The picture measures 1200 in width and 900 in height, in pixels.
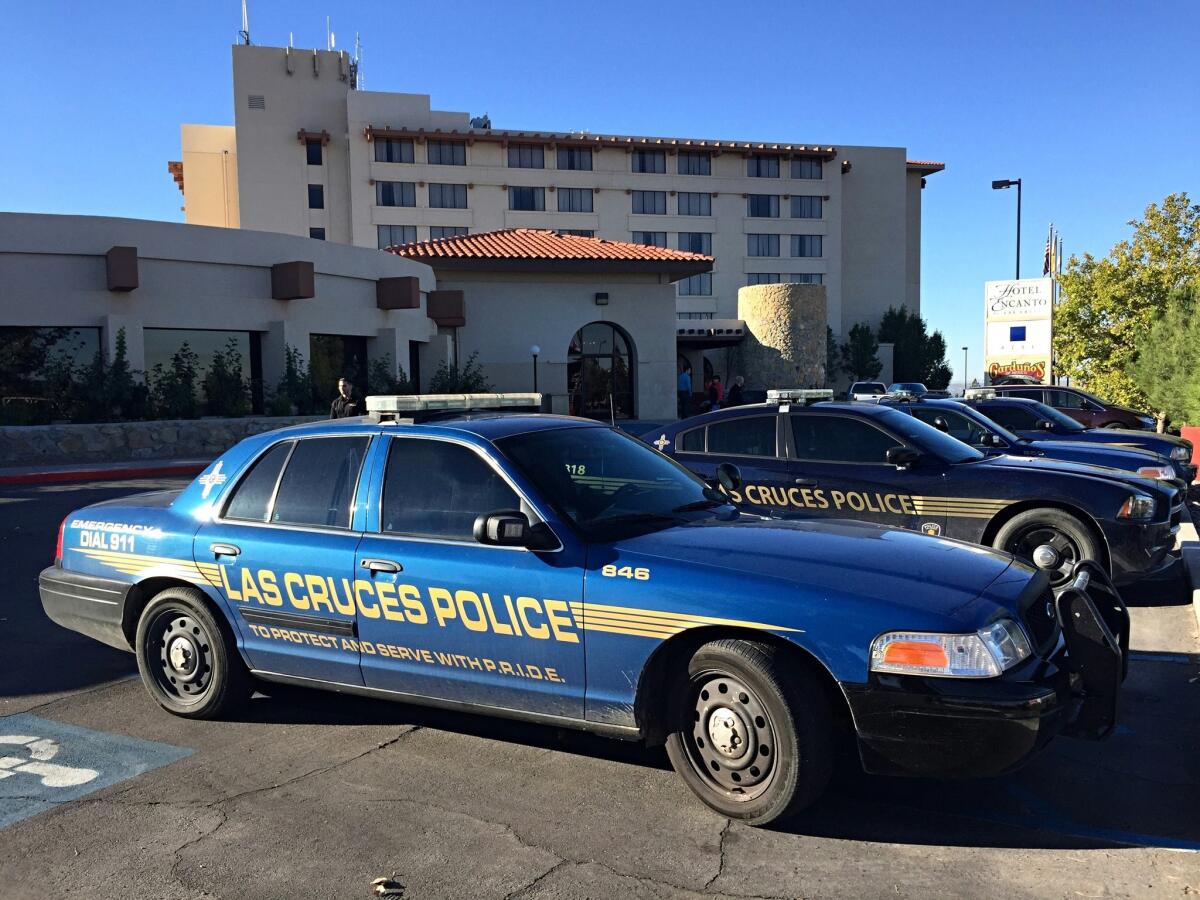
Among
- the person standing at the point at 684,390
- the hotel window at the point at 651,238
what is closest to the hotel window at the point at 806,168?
the hotel window at the point at 651,238

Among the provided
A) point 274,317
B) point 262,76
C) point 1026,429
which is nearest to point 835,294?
point 262,76

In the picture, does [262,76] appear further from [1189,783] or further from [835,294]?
[1189,783]

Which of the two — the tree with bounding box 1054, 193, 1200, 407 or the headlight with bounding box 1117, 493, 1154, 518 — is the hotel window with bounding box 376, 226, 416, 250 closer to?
the tree with bounding box 1054, 193, 1200, 407

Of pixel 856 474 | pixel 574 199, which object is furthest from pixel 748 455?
pixel 574 199

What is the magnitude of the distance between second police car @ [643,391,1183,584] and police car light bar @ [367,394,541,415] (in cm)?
240

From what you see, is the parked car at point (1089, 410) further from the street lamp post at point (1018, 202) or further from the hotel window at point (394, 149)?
the hotel window at point (394, 149)

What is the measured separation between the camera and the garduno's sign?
88.2ft

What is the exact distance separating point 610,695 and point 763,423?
478 centimetres

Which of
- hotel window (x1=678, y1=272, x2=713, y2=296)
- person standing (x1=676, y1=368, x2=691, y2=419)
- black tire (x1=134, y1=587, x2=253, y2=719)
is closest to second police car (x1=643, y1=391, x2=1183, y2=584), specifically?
black tire (x1=134, y1=587, x2=253, y2=719)

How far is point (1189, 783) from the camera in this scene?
4.38 metres

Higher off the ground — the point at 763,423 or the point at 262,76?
the point at 262,76

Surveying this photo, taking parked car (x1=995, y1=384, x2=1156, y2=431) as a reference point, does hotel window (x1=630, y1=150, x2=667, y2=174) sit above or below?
above

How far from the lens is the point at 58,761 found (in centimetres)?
481

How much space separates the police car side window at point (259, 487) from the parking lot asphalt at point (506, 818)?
3.68 ft
